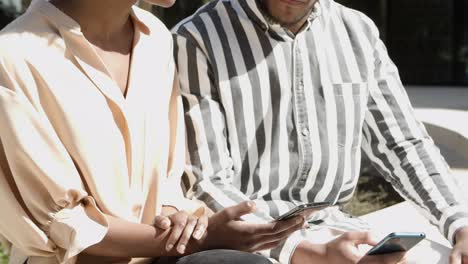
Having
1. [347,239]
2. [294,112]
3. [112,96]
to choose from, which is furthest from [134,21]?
[347,239]

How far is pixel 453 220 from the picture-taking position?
2775mm

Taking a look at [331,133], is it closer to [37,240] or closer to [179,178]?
[179,178]

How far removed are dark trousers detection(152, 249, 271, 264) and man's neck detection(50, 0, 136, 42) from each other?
0.61 metres

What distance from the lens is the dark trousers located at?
218 centimetres

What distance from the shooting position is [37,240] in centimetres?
221

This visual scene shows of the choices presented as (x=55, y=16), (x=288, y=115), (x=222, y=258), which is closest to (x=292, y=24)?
(x=288, y=115)

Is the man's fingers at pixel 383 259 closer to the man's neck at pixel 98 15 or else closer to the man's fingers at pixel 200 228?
the man's fingers at pixel 200 228

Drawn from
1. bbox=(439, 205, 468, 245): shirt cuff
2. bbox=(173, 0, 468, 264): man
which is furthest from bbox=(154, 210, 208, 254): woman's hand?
bbox=(439, 205, 468, 245): shirt cuff

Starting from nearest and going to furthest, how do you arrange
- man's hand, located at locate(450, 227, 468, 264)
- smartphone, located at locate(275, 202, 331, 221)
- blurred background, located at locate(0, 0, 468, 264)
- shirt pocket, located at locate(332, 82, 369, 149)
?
smartphone, located at locate(275, 202, 331, 221) < man's hand, located at locate(450, 227, 468, 264) < shirt pocket, located at locate(332, 82, 369, 149) < blurred background, located at locate(0, 0, 468, 264)

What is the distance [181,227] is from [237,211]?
0.46 feet

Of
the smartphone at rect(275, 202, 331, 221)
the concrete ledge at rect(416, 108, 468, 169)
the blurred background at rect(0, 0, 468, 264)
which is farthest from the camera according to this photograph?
the blurred background at rect(0, 0, 468, 264)

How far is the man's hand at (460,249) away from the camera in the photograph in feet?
8.66

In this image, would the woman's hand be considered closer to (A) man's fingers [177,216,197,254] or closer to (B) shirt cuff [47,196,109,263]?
(A) man's fingers [177,216,197,254]

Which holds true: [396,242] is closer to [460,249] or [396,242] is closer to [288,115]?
[460,249]
